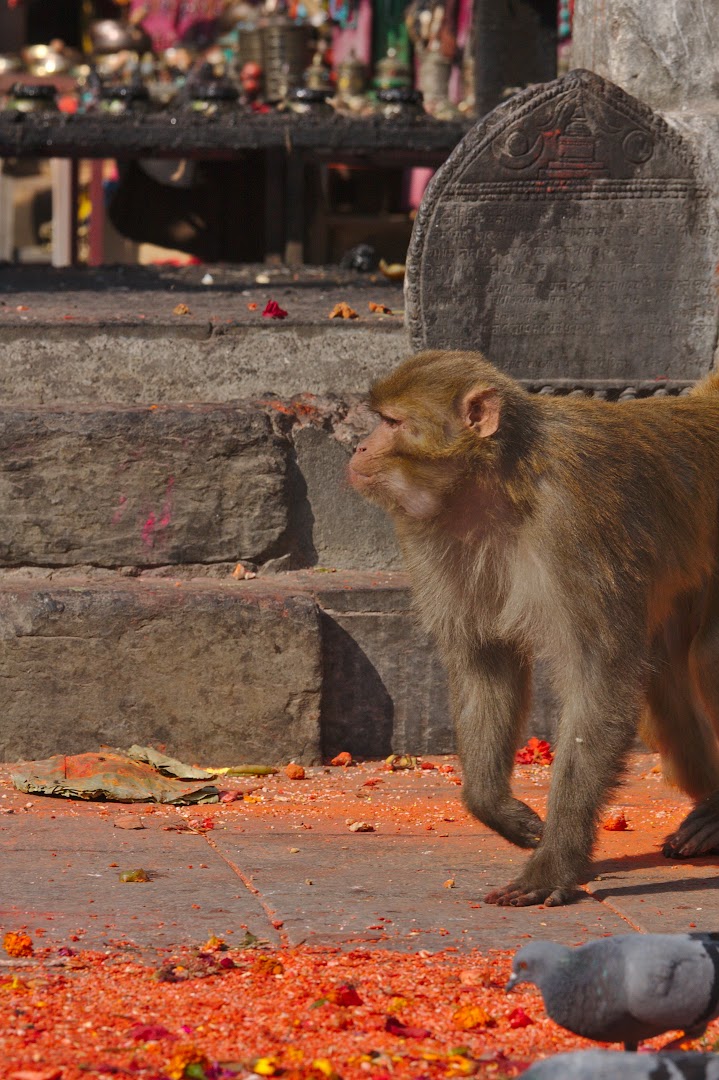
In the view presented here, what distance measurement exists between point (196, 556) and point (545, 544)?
1.76 m

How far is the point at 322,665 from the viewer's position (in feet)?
16.3

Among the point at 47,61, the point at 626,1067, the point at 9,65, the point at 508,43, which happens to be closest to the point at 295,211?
the point at 508,43

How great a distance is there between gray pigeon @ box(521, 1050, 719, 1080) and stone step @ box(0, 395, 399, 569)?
10.1 feet

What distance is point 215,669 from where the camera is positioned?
16.1ft

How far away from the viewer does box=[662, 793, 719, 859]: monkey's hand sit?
414 cm

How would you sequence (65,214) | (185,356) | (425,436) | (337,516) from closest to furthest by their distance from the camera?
(425,436), (337,516), (185,356), (65,214)

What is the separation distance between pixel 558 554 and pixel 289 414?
5.77 feet

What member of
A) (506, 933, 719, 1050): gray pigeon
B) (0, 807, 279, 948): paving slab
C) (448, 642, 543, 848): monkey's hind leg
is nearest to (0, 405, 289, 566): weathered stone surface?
(0, 807, 279, 948): paving slab

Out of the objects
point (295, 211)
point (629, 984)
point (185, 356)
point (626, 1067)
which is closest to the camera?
point (626, 1067)

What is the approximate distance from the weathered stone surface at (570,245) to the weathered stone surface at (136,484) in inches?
27.0

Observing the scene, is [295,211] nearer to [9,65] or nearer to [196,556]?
[196,556]

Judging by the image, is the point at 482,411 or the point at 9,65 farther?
the point at 9,65

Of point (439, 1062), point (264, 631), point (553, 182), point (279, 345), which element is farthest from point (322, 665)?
point (439, 1062)

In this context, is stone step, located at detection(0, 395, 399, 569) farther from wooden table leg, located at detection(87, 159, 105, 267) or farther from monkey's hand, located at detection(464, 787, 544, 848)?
wooden table leg, located at detection(87, 159, 105, 267)
